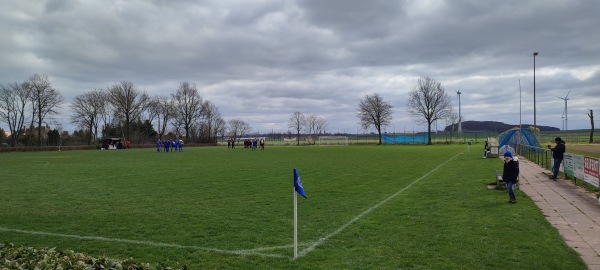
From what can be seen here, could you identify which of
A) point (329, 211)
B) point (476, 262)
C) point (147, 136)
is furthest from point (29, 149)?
point (476, 262)

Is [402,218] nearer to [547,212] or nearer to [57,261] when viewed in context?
[547,212]

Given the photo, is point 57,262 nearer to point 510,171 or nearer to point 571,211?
point 571,211

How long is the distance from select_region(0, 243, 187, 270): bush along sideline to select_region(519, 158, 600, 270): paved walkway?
621 cm

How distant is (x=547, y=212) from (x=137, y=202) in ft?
35.6

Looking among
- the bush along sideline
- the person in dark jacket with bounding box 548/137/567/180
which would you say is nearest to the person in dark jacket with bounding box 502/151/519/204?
the person in dark jacket with bounding box 548/137/567/180

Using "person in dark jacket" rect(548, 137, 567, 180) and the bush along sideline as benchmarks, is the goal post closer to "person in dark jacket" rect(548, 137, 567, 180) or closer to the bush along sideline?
"person in dark jacket" rect(548, 137, 567, 180)

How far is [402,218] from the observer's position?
9398 millimetres

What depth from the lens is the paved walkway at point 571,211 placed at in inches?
273

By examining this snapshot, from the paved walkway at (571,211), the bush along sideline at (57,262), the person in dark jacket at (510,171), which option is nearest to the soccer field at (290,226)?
the paved walkway at (571,211)

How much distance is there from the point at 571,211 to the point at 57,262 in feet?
35.5

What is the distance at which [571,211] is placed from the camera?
10.2 metres

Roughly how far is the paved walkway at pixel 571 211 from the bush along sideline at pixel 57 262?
621 centimetres

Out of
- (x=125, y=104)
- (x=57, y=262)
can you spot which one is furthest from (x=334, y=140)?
(x=57, y=262)

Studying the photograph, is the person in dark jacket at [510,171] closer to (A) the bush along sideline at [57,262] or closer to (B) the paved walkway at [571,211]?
(B) the paved walkway at [571,211]
